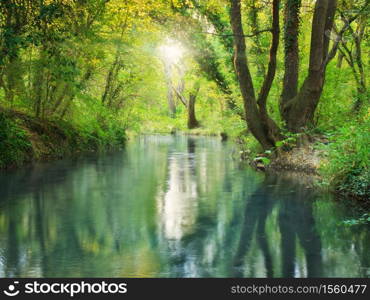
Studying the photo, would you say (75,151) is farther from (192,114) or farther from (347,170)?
(192,114)

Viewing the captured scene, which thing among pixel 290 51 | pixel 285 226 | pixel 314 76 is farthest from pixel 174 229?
pixel 290 51

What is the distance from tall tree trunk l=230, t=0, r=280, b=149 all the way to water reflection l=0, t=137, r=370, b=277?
1929 millimetres

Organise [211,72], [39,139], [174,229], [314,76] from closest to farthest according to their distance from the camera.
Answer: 1. [174,229]
2. [314,76]
3. [39,139]
4. [211,72]

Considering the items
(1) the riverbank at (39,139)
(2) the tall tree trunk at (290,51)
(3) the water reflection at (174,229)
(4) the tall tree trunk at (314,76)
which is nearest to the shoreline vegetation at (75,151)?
(1) the riverbank at (39,139)

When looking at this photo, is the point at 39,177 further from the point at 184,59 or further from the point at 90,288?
the point at 184,59

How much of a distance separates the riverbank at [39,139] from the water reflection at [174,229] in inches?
48.0

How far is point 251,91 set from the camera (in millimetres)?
15812

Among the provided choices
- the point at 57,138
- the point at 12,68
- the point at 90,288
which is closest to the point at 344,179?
the point at 90,288

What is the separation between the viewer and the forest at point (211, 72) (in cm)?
1449

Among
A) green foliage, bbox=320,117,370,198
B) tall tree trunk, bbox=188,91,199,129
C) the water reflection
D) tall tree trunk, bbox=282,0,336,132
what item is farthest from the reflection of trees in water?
tall tree trunk, bbox=188,91,199,129

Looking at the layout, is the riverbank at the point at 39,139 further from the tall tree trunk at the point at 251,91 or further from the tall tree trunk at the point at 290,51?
the tall tree trunk at the point at 290,51

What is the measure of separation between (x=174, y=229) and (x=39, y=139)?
40.3ft

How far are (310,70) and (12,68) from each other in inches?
386

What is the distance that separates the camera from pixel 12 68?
1681 cm
